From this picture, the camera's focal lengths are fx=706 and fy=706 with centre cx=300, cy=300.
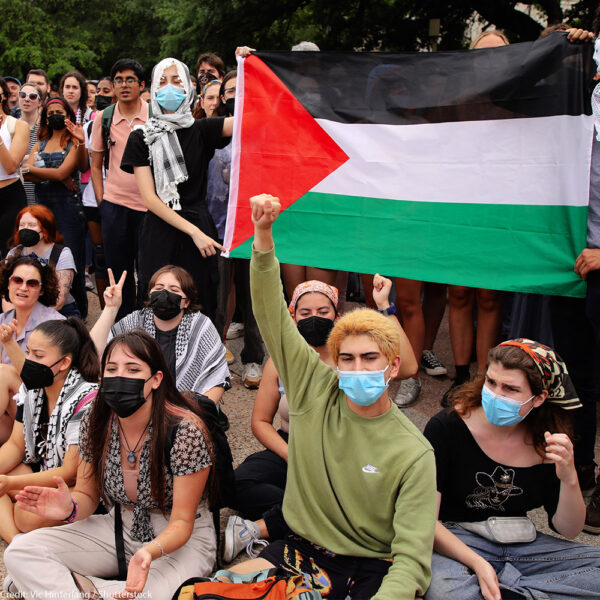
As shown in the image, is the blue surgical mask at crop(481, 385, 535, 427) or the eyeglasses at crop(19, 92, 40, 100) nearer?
Answer: the blue surgical mask at crop(481, 385, 535, 427)

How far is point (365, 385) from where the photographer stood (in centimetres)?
266

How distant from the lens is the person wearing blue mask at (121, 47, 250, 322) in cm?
440

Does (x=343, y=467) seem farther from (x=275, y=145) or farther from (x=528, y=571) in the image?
(x=275, y=145)

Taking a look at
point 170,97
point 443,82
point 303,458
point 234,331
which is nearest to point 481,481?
point 303,458

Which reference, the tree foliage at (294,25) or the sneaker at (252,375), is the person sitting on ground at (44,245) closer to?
the sneaker at (252,375)

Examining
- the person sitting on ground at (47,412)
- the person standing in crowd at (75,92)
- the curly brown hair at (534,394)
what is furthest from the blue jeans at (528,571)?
the person standing in crowd at (75,92)

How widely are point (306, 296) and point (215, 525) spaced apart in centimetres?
123

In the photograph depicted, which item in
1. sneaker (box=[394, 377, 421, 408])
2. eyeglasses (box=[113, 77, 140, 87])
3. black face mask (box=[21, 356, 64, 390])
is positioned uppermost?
eyeglasses (box=[113, 77, 140, 87])

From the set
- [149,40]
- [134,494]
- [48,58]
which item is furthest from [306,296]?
[149,40]

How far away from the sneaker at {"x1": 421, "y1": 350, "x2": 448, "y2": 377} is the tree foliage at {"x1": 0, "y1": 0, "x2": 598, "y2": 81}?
7.14m

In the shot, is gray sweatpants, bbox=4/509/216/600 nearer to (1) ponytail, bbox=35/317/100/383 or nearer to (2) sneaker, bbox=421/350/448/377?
(1) ponytail, bbox=35/317/100/383

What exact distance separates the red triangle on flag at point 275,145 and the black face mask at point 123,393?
177 cm

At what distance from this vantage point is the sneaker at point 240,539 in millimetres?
3258

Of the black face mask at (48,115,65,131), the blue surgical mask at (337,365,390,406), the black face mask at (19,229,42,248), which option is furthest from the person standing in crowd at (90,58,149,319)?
the blue surgical mask at (337,365,390,406)
